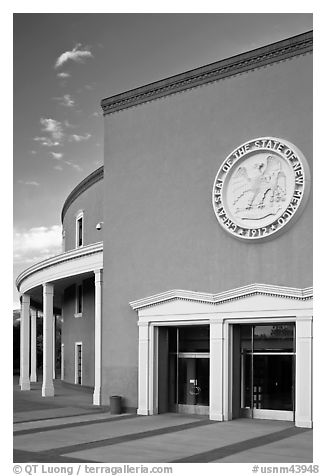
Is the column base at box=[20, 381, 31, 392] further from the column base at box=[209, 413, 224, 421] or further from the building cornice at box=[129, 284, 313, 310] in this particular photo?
the column base at box=[209, 413, 224, 421]

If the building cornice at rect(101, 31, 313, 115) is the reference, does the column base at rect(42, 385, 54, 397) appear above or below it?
below

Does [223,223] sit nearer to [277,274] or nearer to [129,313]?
[277,274]

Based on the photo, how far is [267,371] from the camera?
22125 mm

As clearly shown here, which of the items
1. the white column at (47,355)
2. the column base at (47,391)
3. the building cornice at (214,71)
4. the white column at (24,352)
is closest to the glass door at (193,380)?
the white column at (47,355)

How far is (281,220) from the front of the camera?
21.8 metres

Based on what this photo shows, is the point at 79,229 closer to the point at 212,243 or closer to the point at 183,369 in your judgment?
the point at 183,369

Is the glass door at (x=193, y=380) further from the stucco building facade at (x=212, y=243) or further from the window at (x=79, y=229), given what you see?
the window at (x=79, y=229)

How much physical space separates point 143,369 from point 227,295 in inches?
176

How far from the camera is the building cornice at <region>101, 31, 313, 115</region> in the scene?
72.6 ft

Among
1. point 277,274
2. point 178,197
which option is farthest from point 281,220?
point 178,197

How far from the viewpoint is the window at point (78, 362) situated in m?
36.0

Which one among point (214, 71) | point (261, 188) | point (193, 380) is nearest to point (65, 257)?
point (193, 380)

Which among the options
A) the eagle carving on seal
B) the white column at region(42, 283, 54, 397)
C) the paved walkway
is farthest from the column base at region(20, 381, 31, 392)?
the eagle carving on seal

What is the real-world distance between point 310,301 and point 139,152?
30.4ft
